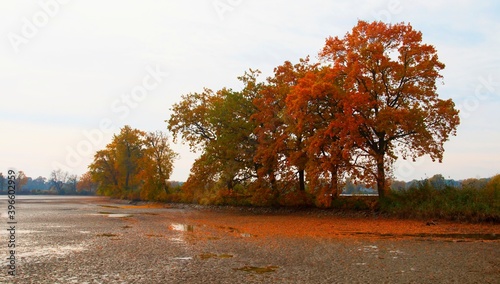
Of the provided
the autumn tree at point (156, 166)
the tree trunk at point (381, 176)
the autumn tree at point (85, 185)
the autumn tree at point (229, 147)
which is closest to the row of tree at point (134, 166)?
the autumn tree at point (156, 166)

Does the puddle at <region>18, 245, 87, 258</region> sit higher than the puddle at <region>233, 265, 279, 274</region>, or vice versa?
the puddle at <region>18, 245, 87, 258</region>

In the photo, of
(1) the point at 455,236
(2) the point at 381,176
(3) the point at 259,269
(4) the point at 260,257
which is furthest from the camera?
(2) the point at 381,176

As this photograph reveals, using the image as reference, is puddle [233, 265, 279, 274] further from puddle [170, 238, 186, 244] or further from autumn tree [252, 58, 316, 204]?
autumn tree [252, 58, 316, 204]

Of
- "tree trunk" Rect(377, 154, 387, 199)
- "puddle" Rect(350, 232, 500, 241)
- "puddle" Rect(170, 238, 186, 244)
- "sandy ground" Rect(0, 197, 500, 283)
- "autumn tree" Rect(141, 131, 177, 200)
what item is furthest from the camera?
"autumn tree" Rect(141, 131, 177, 200)

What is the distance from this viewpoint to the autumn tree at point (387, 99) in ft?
99.4

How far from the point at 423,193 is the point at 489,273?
20325 millimetres

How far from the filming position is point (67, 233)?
849 inches

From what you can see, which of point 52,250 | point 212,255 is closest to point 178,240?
point 212,255

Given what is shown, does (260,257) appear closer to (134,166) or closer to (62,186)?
(134,166)

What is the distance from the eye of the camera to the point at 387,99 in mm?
32219

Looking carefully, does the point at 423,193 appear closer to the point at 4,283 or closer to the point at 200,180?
the point at 200,180

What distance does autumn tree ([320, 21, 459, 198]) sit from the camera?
30.3m

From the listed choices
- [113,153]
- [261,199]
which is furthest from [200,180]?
[113,153]

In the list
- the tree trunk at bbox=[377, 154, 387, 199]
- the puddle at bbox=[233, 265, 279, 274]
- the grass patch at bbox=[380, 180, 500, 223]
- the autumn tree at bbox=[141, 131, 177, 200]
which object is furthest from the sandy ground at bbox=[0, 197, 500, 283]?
the autumn tree at bbox=[141, 131, 177, 200]
